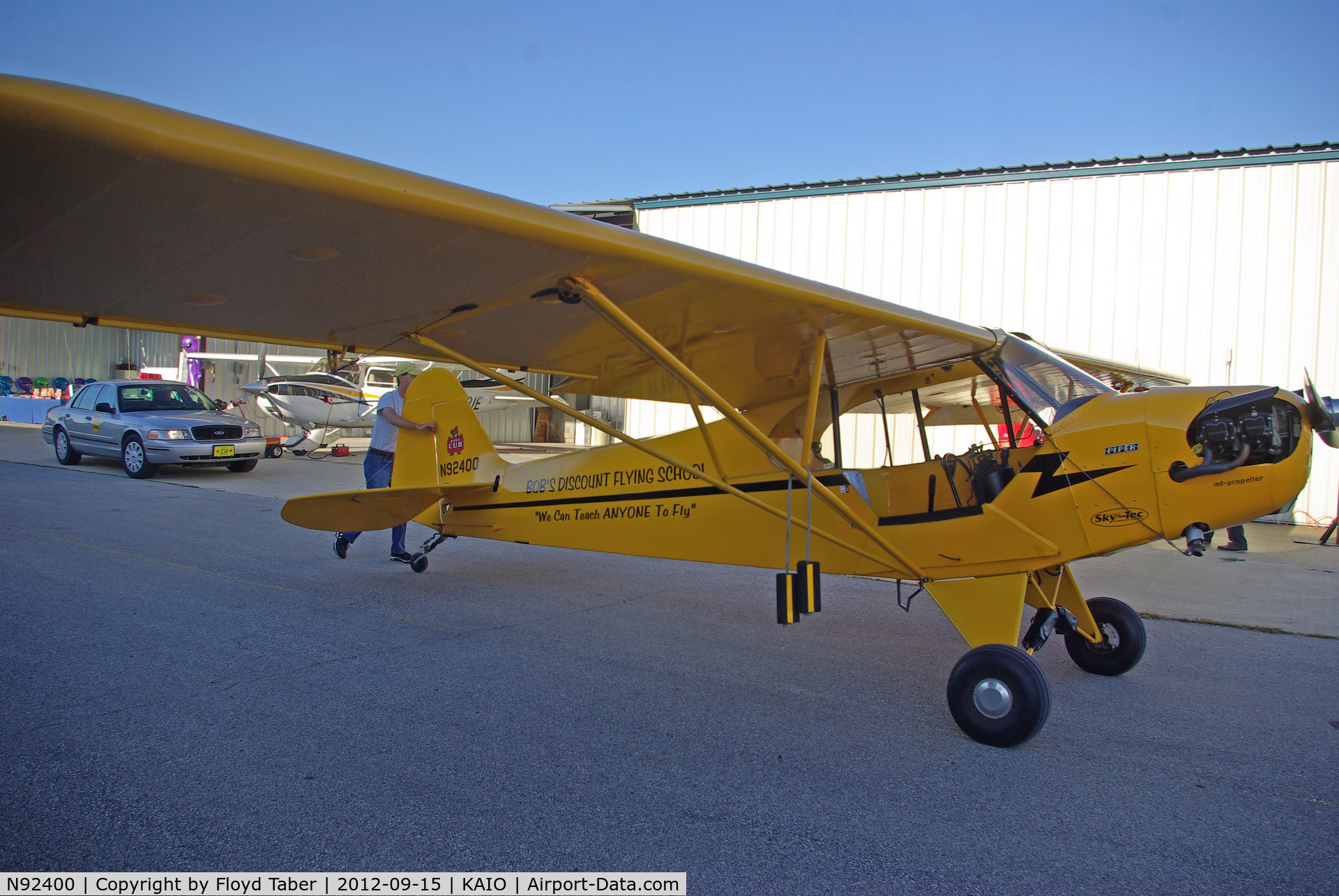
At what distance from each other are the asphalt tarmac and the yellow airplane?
0.48 m

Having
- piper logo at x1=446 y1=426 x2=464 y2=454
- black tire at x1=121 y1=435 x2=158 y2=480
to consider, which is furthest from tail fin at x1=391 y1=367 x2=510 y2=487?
black tire at x1=121 y1=435 x2=158 y2=480

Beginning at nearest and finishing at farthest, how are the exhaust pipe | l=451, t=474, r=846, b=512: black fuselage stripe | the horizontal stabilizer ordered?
1. the exhaust pipe
2. l=451, t=474, r=846, b=512: black fuselage stripe
3. the horizontal stabilizer

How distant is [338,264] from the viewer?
96.6 inches

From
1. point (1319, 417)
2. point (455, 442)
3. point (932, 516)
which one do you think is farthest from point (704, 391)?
point (455, 442)

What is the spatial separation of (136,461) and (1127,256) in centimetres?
1615

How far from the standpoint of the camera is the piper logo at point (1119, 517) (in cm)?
320

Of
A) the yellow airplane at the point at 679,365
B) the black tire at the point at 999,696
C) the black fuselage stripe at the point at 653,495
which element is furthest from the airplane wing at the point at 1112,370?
the black tire at the point at 999,696

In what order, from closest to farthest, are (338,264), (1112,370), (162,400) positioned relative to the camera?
(338,264) → (1112,370) → (162,400)

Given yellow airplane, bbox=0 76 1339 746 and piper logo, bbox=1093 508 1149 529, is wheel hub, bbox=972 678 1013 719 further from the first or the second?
piper logo, bbox=1093 508 1149 529

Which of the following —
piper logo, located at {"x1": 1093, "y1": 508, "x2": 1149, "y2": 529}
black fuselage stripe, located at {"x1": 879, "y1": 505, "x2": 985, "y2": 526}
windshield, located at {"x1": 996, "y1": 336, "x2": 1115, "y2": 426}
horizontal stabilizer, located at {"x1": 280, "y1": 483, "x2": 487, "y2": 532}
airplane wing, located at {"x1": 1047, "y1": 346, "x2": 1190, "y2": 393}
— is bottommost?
horizontal stabilizer, located at {"x1": 280, "y1": 483, "x2": 487, "y2": 532}

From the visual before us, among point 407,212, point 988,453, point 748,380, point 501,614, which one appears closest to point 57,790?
point 407,212

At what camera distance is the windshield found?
357cm

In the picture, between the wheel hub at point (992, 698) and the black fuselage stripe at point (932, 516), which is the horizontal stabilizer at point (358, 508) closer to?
the black fuselage stripe at point (932, 516)

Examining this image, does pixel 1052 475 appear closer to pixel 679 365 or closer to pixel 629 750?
pixel 679 365
